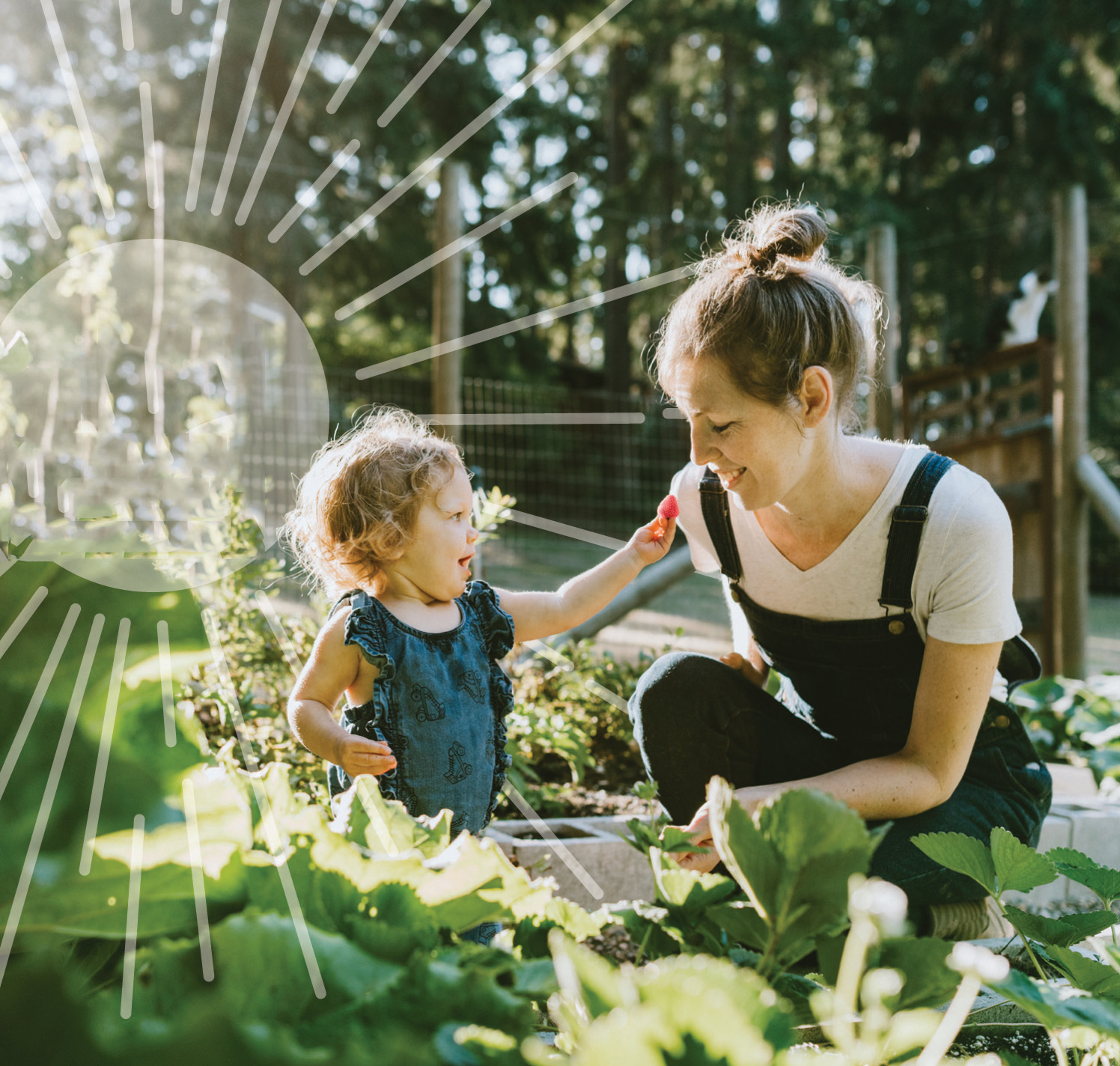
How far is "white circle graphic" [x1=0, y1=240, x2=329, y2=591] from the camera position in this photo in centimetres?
70

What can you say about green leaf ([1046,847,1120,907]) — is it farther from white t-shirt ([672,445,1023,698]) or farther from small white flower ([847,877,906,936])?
white t-shirt ([672,445,1023,698])

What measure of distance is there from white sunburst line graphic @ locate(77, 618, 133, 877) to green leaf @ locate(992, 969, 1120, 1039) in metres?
0.45

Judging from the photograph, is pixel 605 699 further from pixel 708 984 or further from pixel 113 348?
pixel 708 984

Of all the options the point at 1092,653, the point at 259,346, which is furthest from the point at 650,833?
the point at 1092,653

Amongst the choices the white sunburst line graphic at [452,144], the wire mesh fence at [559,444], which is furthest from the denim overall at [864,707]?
the white sunburst line graphic at [452,144]

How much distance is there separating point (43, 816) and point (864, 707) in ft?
5.35

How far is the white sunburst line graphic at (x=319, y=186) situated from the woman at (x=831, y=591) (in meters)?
9.28

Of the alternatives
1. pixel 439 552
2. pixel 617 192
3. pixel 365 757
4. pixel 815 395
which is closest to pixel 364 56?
pixel 617 192

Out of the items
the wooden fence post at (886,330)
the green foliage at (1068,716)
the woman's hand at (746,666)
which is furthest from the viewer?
the wooden fence post at (886,330)

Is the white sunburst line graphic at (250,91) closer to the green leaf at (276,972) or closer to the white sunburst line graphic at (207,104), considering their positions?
the white sunburst line graphic at (207,104)

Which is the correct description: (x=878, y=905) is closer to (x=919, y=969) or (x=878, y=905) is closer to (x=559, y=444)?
(x=919, y=969)

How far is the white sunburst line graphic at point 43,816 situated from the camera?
0.29 metres

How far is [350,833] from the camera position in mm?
648

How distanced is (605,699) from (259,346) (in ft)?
11.9
